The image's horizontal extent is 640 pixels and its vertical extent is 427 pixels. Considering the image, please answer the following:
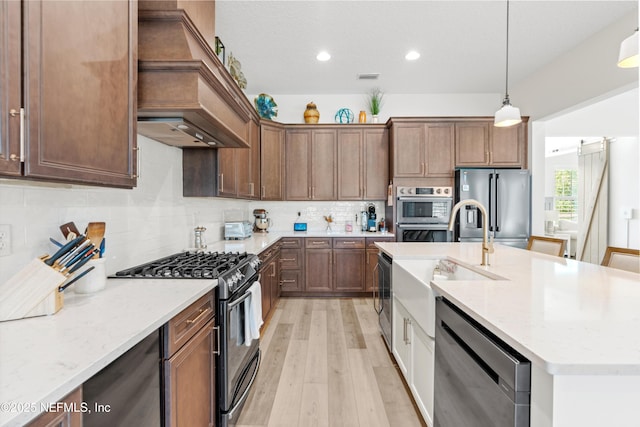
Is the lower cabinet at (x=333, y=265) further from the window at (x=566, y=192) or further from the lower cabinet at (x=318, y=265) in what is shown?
the window at (x=566, y=192)

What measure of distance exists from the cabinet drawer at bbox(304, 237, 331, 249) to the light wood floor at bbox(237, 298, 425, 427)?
1057 mm

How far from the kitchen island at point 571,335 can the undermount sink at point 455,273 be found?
0.86 ft

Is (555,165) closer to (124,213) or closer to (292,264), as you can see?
(292,264)

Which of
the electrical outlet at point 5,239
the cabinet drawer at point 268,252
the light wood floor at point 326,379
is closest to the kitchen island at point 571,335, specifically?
the light wood floor at point 326,379

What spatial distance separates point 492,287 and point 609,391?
61cm

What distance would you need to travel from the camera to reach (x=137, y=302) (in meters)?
1.23

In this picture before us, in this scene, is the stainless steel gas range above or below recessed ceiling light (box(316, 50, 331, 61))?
below

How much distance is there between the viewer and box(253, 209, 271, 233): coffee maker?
4.61 meters

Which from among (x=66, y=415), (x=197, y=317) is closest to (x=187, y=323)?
(x=197, y=317)

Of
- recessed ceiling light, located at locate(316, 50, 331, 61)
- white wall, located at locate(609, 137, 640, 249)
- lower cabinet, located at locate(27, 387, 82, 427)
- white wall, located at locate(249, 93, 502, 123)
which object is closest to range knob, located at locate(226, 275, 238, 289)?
lower cabinet, located at locate(27, 387, 82, 427)

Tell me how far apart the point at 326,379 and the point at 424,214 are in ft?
8.67

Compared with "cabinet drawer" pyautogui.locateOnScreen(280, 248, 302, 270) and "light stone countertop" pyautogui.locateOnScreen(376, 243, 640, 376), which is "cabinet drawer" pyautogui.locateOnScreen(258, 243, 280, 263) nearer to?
"cabinet drawer" pyautogui.locateOnScreen(280, 248, 302, 270)

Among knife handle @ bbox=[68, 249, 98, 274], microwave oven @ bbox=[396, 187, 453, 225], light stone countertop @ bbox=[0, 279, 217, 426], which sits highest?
microwave oven @ bbox=[396, 187, 453, 225]

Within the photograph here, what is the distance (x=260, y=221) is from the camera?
461 centimetres
